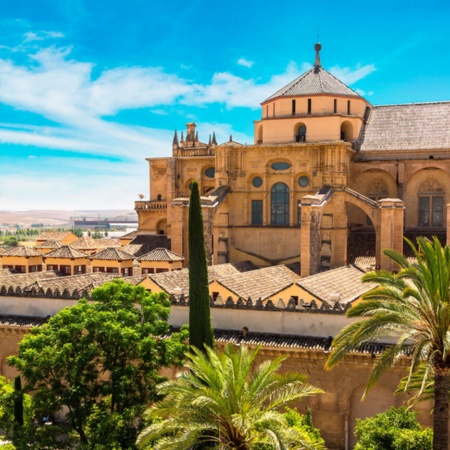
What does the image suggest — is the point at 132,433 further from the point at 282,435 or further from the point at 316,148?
the point at 316,148

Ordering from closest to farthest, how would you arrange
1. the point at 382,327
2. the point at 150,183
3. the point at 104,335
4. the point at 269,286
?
the point at 382,327 < the point at 104,335 < the point at 269,286 < the point at 150,183

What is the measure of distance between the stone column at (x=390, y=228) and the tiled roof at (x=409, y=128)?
7360mm

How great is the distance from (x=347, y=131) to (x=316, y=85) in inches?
154

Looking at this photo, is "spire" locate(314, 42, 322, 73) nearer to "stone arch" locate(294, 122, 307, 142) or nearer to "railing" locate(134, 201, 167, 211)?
"stone arch" locate(294, 122, 307, 142)

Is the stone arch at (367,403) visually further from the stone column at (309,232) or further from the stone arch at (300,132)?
the stone arch at (300,132)

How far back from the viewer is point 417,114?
39906 mm

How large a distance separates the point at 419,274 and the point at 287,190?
23.2m

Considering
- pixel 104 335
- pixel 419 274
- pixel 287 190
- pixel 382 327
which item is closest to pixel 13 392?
pixel 104 335

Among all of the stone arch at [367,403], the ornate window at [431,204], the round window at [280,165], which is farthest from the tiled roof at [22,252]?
the ornate window at [431,204]

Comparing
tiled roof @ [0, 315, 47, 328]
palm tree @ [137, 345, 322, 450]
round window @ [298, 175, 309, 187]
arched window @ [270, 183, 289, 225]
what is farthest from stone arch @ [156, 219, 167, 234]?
palm tree @ [137, 345, 322, 450]

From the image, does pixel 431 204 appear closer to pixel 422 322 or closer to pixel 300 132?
pixel 300 132

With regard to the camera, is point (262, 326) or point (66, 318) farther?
point (262, 326)

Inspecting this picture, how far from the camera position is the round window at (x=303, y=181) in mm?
36281

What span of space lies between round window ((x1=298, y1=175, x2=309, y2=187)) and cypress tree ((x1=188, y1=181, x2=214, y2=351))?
1983 centimetres
